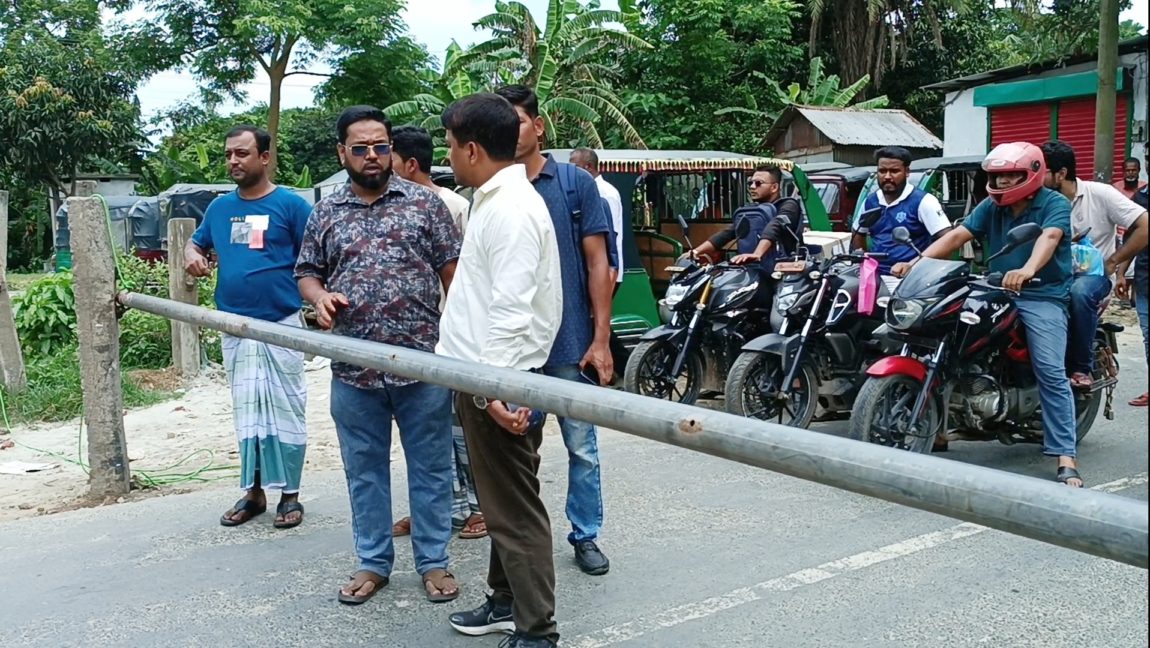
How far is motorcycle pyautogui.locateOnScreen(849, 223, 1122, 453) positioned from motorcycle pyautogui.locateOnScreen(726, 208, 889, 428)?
0.67 m

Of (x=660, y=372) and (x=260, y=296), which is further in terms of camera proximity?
(x=660, y=372)

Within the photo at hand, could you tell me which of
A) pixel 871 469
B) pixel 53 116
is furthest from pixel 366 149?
pixel 53 116

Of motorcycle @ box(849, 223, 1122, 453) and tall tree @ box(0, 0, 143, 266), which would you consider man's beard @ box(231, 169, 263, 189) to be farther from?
tall tree @ box(0, 0, 143, 266)

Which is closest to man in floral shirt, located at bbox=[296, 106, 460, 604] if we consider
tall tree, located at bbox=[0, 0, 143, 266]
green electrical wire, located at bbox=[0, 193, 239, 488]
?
green electrical wire, located at bbox=[0, 193, 239, 488]

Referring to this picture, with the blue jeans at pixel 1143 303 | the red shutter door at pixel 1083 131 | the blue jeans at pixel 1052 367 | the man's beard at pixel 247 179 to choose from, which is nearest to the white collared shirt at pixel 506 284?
the man's beard at pixel 247 179

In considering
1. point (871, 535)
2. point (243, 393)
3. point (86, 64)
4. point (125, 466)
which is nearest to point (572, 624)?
point (871, 535)

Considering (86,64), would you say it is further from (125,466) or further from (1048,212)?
(1048,212)

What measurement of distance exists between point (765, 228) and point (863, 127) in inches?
654

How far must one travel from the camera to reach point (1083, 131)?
17578 millimetres

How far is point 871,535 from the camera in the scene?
4.39 metres

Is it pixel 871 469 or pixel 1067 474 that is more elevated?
pixel 871 469

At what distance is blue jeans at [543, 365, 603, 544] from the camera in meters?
3.92

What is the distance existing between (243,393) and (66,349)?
15.8 ft

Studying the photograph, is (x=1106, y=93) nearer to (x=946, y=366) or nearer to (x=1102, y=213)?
(x=1102, y=213)
